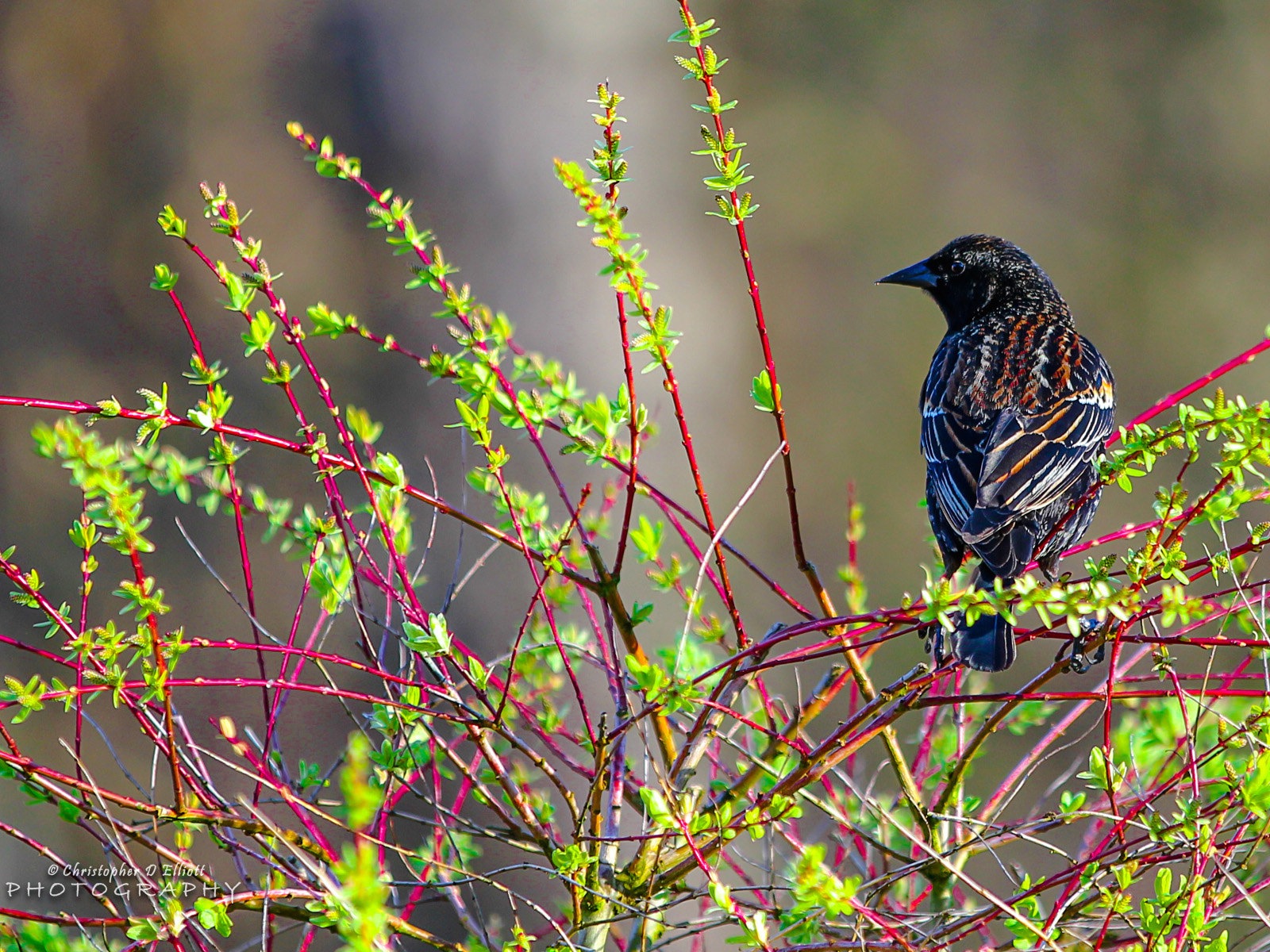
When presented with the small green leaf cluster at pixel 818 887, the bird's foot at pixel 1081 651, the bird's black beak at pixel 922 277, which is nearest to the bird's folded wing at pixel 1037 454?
the bird's foot at pixel 1081 651

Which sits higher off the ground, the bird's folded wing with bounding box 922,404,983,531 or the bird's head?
the bird's head

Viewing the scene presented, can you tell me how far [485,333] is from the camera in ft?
5.16

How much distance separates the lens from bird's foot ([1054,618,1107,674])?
142 centimetres

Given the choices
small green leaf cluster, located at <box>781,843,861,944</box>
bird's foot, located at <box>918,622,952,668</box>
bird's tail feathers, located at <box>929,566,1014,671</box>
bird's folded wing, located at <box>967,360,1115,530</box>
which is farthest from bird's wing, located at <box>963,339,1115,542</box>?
small green leaf cluster, located at <box>781,843,861,944</box>

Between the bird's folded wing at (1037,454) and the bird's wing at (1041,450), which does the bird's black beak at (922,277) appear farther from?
the bird's folded wing at (1037,454)

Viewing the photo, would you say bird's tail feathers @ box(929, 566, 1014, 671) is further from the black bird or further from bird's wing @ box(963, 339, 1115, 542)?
bird's wing @ box(963, 339, 1115, 542)

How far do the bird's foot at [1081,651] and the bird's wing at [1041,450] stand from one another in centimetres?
48

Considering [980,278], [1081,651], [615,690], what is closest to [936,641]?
[1081,651]

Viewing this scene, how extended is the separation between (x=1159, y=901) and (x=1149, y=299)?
840 cm

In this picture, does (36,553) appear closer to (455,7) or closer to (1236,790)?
(455,7)

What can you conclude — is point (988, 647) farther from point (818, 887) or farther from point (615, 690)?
point (818, 887)

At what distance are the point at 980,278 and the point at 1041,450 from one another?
3.42ft

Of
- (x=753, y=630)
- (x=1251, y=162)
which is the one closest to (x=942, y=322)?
(x=1251, y=162)

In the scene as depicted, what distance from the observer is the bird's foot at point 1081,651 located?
1.42m
